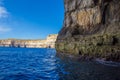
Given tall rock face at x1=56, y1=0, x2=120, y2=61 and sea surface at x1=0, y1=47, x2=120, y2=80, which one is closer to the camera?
sea surface at x1=0, y1=47, x2=120, y2=80

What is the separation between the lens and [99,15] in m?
59.7

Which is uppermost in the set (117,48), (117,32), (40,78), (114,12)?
(114,12)

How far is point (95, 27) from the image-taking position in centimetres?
6094

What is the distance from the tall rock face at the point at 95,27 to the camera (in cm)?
4250

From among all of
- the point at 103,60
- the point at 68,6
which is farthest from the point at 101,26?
the point at 68,6

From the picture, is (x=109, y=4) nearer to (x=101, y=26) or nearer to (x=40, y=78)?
(x=101, y=26)

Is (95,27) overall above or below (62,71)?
above

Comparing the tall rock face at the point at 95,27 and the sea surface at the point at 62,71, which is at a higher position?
the tall rock face at the point at 95,27

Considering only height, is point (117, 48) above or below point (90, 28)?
below

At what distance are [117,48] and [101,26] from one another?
694 inches

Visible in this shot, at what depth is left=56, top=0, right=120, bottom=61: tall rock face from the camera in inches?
1673

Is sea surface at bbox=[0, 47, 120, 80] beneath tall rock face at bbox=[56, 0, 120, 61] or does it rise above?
beneath

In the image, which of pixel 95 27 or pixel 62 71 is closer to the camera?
pixel 62 71

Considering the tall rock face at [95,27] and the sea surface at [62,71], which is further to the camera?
the tall rock face at [95,27]
